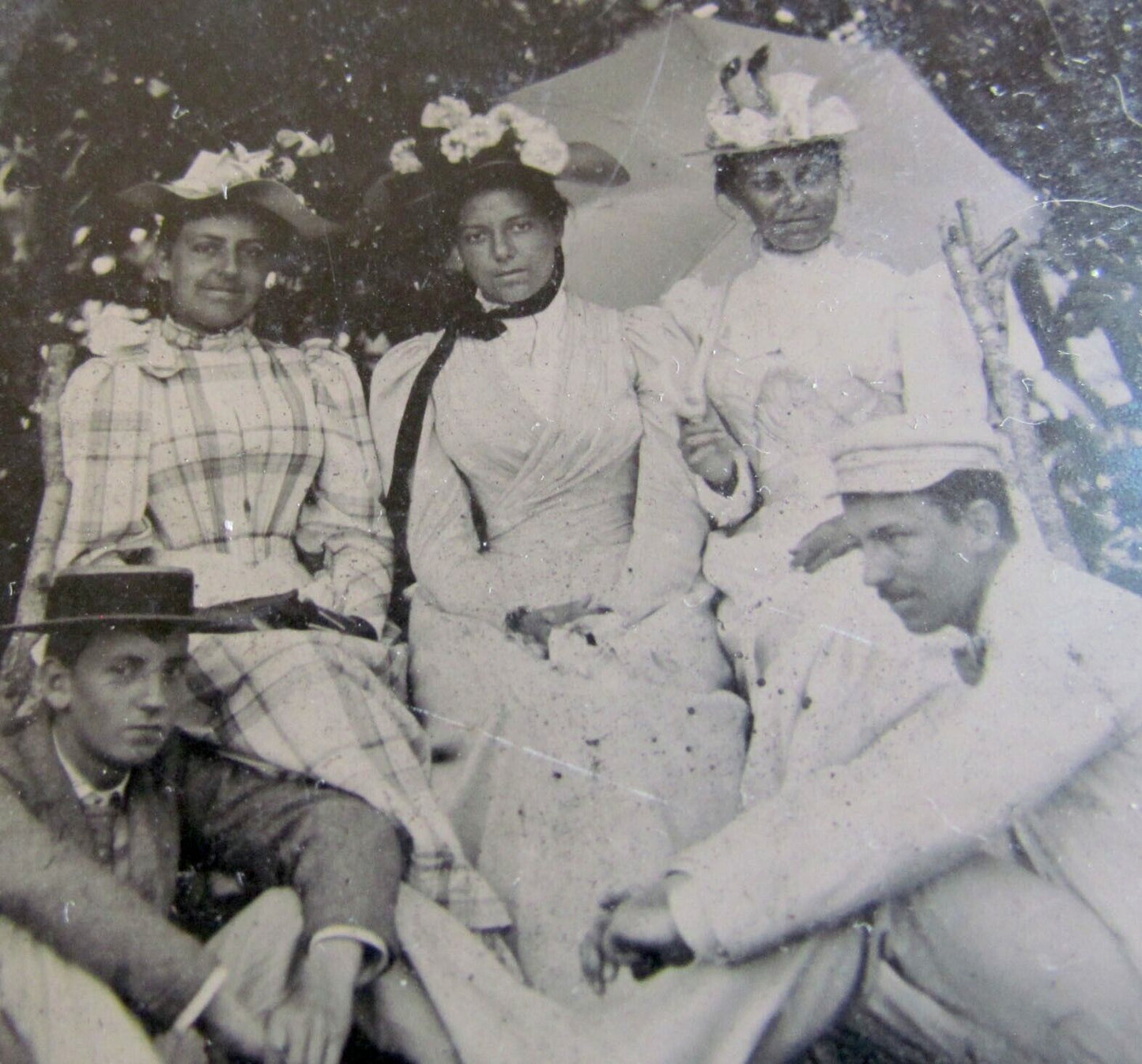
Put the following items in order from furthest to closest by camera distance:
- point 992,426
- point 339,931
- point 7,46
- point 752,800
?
point 7,46 < point 992,426 < point 752,800 < point 339,931

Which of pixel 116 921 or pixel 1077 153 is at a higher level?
pixel 1077 153

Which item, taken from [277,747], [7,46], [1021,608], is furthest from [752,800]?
[7,46]

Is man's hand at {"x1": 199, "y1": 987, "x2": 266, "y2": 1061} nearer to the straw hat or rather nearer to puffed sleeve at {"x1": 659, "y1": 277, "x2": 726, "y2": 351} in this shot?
the straw hat

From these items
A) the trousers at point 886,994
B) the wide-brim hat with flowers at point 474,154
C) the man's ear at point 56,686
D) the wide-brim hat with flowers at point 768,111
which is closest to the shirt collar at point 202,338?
the wide-brim hat with flowers at point 474,154

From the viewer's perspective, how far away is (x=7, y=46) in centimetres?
198

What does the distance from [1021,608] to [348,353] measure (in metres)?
1.28

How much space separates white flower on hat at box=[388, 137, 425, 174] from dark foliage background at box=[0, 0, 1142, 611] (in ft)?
0.07

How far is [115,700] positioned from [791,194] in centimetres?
143

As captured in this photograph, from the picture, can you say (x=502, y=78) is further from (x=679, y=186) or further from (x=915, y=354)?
(x=915, y=354)

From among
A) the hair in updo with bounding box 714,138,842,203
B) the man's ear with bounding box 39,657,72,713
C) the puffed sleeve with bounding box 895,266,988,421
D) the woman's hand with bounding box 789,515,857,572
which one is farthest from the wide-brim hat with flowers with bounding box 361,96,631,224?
the man's ear with bounding box 39,657,72,713

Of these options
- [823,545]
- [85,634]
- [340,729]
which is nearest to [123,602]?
[85,634]

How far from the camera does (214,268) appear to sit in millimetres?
1957

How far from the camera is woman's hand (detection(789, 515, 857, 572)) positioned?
1838 millimetres

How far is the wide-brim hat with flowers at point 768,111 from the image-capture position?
74.7 inches
